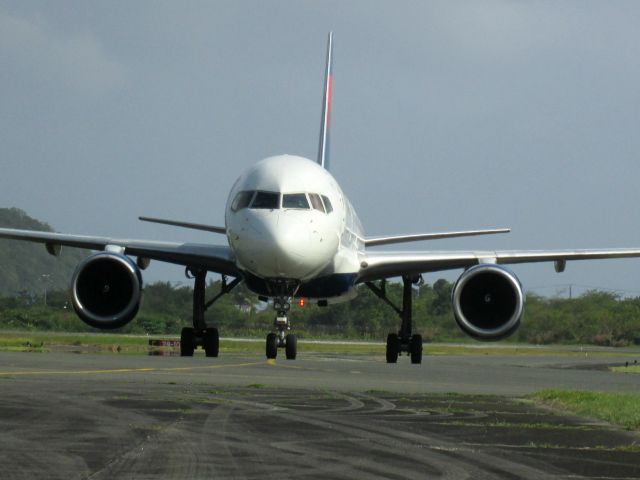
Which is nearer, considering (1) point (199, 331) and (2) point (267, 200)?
(2) point (267, 200)

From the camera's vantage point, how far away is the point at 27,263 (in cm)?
17425

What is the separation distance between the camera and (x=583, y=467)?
31.8 ft

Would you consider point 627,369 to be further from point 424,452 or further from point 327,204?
point 424,452

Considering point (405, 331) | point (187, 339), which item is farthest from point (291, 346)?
point (405, 331)

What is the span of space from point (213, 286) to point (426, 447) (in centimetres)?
4168

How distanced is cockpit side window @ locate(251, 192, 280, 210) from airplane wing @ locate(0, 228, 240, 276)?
3.35 metres

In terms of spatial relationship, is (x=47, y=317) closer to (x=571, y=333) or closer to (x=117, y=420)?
(x=571, y=333)

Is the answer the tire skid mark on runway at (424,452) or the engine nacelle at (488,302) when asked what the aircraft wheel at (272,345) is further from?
the tire skid mark on runway at (424,452)

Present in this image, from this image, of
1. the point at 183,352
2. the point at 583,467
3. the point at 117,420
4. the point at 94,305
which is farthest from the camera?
the point at 183,352

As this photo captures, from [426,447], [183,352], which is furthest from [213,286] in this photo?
[426,447]

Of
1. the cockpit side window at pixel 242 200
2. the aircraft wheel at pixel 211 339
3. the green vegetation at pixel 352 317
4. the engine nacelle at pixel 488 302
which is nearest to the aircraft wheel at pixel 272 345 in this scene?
the cockpit side window at pixel 242 200

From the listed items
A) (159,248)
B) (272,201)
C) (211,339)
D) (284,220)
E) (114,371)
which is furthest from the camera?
(211,339)

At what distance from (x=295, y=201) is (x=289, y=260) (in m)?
1.41

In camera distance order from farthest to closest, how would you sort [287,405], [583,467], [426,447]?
1. [287,405]
2. [426,447]
3. [583,467]
